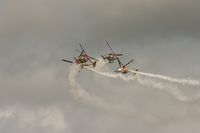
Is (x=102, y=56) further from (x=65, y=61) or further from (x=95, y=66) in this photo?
(x=65, y=61)

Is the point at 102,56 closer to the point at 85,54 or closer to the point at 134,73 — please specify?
the point at 85,54

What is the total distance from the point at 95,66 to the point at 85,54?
6.43 metres

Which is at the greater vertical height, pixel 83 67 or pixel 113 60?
pixel 113 60

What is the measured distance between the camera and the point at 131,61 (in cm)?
10850

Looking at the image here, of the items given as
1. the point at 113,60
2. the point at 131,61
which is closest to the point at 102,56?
the point at 113,60

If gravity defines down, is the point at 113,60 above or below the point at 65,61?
above

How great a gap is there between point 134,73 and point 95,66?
1606cm

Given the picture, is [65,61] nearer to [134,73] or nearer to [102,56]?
[102,56]

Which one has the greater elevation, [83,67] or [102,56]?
[102,56]

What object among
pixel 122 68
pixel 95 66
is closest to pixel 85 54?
pixel 95 66

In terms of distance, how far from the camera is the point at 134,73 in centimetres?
11162

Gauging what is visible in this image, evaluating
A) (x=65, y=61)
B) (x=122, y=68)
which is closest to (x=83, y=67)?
(x=65, y=61)

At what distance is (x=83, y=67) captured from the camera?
4284 inches

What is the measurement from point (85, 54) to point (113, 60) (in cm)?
1172
